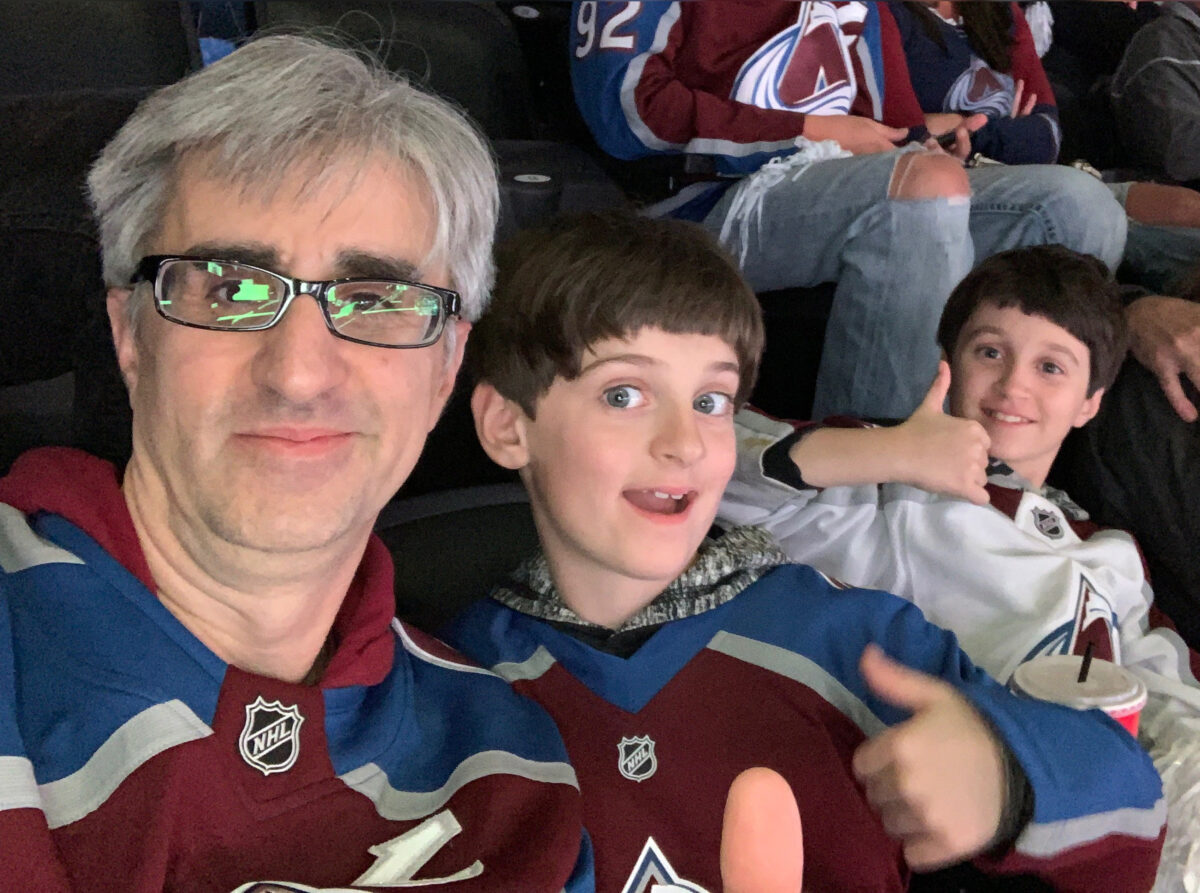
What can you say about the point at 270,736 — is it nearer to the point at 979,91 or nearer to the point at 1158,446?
the point at 1158,446

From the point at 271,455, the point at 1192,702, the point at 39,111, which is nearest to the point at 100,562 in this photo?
the point at 271,455

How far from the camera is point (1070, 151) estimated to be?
315 centimetres

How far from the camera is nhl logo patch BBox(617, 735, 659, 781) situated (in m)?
1.07

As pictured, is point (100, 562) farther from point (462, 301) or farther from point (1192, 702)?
point (1192, 702)

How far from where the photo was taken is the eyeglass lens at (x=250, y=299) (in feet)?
2.95

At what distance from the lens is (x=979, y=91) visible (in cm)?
236

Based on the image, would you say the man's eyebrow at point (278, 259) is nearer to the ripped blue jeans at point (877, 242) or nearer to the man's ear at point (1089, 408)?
the ripped blue jeans at point (877, 242)

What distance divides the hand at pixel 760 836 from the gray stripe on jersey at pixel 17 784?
1.62 feet

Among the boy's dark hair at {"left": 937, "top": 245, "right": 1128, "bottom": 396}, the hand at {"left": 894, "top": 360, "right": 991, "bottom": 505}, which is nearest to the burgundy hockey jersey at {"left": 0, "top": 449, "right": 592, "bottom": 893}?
the hand at {"left": 894, "top": 360, "right": 991, "bottom": 505}

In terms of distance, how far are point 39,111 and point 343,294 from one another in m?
0.45

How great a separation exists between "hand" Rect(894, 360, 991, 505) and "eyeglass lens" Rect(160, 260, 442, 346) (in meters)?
0.67

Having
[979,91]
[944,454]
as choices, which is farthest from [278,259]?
[979,91]

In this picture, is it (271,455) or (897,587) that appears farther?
(897,587)

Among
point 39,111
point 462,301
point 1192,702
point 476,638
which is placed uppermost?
point 39,111
